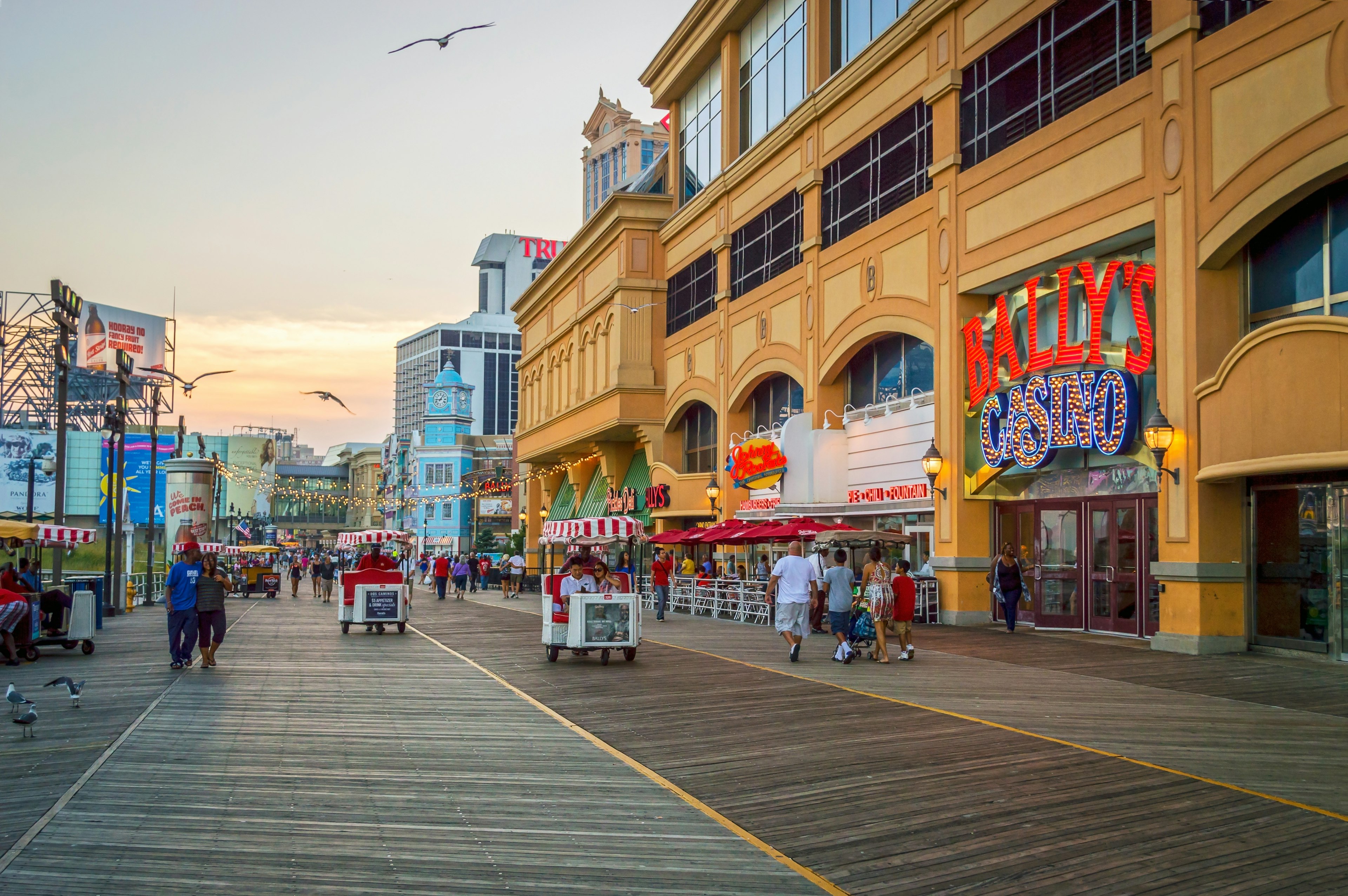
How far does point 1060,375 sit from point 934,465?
4405 mm

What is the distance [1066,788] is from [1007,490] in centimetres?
1654

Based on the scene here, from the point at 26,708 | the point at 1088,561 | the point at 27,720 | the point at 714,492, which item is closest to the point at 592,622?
the point at 26,708

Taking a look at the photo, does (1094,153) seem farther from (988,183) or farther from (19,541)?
(19,541)

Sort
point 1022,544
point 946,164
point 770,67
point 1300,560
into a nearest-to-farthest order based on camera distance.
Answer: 1. point 1300,560
2. point 1022,544
3. point 946,164
4. point 770,67

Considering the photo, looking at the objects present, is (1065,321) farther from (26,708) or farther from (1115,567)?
(26,708)

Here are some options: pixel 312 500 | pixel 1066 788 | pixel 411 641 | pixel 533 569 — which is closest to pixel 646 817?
pixel 1066 788

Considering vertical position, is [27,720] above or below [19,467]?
below

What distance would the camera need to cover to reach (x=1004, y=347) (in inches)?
912

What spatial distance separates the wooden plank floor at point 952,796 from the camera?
656cm

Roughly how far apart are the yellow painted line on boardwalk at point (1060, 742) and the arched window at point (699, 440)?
934 inches

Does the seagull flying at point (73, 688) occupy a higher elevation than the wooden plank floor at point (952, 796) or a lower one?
higher

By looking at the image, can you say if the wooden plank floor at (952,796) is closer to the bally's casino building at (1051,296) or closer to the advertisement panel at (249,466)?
the bally's casino building at (1051,296)

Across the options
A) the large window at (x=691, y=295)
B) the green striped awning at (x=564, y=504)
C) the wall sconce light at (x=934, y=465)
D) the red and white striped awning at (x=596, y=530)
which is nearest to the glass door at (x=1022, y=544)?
the wall sconce light at (x=934, y=465)

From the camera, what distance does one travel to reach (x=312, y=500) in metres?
178
